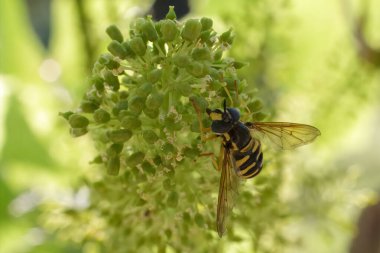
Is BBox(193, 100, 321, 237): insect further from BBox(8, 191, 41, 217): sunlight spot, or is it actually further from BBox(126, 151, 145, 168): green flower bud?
BBox(8, 191, 41, 217): sunlight spot

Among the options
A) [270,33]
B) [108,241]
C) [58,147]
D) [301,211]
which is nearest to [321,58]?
[270,33]

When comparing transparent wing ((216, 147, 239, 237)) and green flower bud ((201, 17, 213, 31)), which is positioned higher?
green flower bud ((201, 17, 213, 31))

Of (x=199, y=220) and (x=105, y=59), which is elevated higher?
(x=105, y=59)

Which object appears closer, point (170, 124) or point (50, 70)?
point (170, 124)

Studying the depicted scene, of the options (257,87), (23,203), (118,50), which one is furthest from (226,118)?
(23,203)

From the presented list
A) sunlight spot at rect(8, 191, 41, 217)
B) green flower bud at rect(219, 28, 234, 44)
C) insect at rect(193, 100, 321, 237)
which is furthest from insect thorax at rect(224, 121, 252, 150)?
sunlight spot at rect(8, 191, 41, 217)

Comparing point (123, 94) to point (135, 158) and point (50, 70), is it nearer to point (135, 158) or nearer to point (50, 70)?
point (135, 158)
